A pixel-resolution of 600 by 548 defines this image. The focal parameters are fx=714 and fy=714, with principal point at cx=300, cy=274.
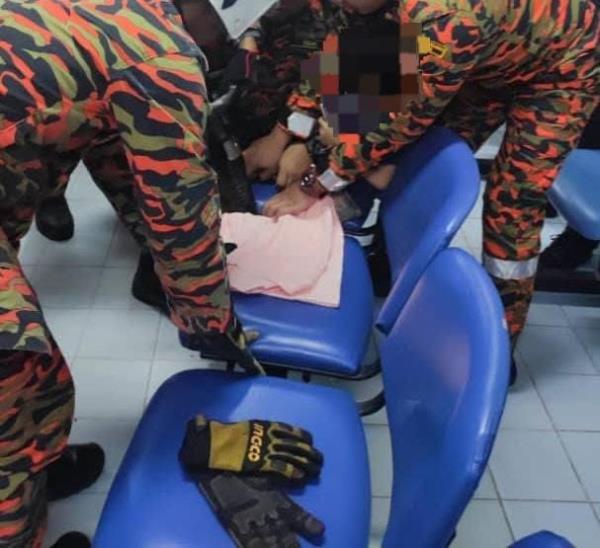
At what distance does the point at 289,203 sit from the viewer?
162cm

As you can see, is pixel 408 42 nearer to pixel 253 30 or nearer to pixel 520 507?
pixel 253 30

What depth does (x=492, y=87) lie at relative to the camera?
1.60m

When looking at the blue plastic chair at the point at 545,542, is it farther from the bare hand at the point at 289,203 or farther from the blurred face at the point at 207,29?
the blurred face at the point at 207,29

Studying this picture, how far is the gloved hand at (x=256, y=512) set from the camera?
99cm

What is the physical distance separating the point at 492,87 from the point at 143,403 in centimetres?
112

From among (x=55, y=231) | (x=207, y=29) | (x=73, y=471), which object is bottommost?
(x=55, y=231)

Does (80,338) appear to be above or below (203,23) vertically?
below

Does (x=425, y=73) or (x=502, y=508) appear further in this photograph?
Result: (x=502, y=508)

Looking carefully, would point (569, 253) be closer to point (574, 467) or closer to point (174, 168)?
point (574, 467)

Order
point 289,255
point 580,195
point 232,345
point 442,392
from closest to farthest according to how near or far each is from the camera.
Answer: point 442,392 < point 232,345 < point 289,255 < point 580,195

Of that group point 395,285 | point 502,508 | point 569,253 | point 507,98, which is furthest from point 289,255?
point 569,253

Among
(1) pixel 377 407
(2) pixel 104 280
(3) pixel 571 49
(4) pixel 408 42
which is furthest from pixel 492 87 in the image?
(2) pixel 104 280

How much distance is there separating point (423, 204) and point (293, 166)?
481 millimetres

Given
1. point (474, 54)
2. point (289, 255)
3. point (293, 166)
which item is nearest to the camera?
point (474, 54)
